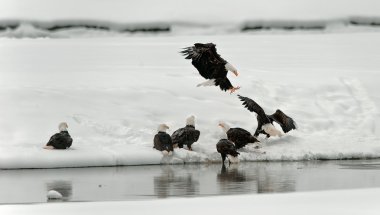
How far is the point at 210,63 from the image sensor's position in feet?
54.7

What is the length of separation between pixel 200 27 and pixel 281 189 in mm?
12863

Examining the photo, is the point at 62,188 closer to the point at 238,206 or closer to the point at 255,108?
the point at 238,206

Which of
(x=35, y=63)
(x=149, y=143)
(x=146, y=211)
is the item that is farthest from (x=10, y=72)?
(x=146, y=211)

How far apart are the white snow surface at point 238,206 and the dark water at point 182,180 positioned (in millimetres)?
731

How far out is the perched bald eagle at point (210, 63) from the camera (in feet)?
54.3

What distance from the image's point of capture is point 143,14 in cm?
2503

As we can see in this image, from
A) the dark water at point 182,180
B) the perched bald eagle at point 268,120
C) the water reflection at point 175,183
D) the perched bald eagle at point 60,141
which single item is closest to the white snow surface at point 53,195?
the dark water at point 182,180

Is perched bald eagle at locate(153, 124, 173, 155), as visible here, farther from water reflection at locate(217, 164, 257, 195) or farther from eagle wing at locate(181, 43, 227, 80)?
eagle wing at locate(181, 43, 227, 80)

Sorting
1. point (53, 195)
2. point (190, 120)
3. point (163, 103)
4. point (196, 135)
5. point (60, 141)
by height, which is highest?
point (163, 103)

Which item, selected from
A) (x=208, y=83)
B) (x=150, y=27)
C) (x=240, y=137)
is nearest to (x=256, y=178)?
(x=240, y=137)

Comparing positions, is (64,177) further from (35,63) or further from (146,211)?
(35,63)

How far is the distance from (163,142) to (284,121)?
2.18 metres

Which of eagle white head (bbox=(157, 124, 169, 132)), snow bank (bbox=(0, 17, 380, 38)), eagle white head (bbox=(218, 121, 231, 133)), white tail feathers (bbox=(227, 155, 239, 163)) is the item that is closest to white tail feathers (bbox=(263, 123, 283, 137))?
eagle white head (bbox=(218, 121, 231, 133))

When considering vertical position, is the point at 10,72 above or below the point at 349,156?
above
